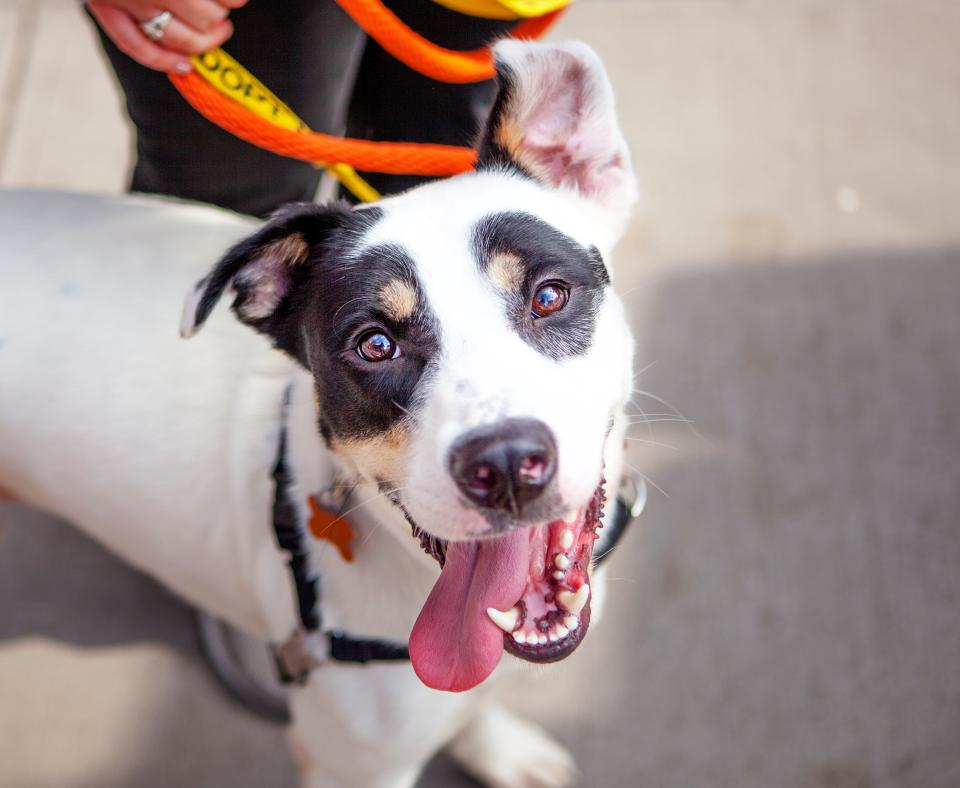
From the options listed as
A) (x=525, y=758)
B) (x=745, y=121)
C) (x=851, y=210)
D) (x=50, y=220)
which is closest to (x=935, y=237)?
(x=851, y=210)

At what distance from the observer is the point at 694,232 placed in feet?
10.3

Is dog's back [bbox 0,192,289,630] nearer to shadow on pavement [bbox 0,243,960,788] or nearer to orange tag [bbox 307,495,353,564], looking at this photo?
orange tag [bbox 307,495,353,564]

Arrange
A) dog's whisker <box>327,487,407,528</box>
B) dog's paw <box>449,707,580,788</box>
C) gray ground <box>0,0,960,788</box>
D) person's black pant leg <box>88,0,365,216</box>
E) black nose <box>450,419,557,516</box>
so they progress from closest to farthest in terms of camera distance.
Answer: black nose <box>450,419,557,516</box> < dog's whisker <box>327,487,407,528</box> < person's black pant leg <box>88,0,365,216</box> < dog's paw <box>449,707,580,788</box> < gray ground <box>0,0,960,788</box>

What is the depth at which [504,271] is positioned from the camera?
1.46 meters

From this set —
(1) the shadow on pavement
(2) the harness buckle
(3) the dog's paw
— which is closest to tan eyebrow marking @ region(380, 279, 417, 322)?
(2) the harness buckle

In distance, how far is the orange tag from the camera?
1.64 metres

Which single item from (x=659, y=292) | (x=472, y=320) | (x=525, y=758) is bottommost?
(x=525, y=758)

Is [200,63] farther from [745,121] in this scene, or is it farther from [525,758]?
[745,121]

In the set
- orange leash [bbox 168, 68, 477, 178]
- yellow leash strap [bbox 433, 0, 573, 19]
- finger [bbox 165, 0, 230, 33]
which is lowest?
orange leash [bbox 168, 68, 477, 178]

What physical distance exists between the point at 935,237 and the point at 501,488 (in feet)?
8.19

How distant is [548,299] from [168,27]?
33.6 inches

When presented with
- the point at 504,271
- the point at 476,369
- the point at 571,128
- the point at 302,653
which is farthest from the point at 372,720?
the point at 571,128

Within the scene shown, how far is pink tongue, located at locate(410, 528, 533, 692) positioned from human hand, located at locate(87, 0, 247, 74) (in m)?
1.04

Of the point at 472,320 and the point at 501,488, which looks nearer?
the point at 501,488
